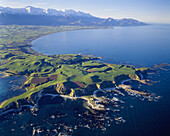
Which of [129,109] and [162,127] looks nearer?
[162,127]

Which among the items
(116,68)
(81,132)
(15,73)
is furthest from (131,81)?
(15,73)

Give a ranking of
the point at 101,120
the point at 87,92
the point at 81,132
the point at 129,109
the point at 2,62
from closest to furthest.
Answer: the point at 81,132, the point at 101,120, the point at 129,109, the point at 87,92, the point at 2,62

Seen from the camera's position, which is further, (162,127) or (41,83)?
(41,83)

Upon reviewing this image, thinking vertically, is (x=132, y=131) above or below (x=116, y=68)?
below

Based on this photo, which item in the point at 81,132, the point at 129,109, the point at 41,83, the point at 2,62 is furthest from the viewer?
the point at 2,62

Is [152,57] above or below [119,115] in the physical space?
above

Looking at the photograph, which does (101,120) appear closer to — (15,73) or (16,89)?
→ (16,89)

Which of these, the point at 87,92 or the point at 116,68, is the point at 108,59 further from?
the point at 87,92

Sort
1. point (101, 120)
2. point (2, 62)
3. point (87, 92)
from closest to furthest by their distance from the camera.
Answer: point (101, 120)
point (87, 92)
point (2, 62)

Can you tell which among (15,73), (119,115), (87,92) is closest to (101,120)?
(119,115)
